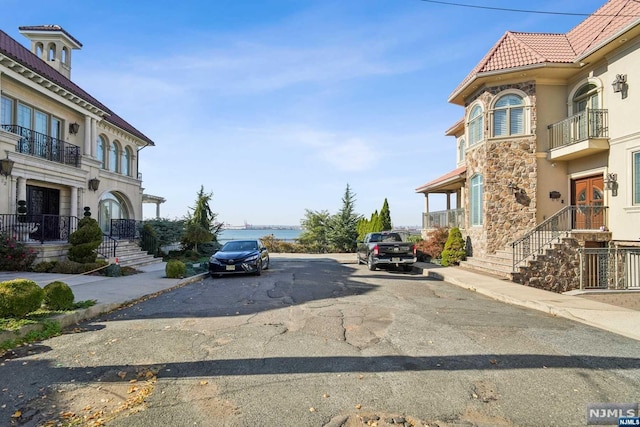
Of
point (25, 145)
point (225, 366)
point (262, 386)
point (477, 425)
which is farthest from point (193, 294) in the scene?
point (25, 145)

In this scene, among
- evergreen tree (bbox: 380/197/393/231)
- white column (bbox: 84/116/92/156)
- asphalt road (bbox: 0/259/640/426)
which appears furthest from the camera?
evergreen tree (bbox: 380/197/393/231)

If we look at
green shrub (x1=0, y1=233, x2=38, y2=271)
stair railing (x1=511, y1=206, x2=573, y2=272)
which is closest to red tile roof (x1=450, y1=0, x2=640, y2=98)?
stair railing (x1=511, y1=206, x2=573, y2=272)

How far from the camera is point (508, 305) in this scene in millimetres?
9078

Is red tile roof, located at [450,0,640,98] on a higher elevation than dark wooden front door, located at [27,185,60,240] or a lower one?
higher

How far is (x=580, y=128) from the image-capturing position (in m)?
14.2

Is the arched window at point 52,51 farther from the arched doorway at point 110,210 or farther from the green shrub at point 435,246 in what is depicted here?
the green shrub at point 435,246

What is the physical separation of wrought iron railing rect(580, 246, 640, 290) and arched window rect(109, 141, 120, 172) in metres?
23.9

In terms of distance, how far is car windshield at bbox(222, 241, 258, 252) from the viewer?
1566 cm

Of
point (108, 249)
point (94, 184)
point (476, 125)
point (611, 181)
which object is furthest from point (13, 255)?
point (611, 181)

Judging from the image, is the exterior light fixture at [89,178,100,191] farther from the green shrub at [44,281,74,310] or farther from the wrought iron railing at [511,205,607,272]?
the wrought iron railing at [511,205,607,272]

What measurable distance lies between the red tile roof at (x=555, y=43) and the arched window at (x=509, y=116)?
1425 mm

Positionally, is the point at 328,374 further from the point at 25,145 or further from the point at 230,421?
the point at 25,145

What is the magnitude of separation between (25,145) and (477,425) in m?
19.2

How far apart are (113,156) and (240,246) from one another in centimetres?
1254
